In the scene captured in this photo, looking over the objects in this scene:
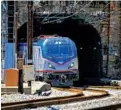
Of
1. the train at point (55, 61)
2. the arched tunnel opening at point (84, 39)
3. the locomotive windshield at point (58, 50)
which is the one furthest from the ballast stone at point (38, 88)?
the arched tunnel opening at point (84, 39)

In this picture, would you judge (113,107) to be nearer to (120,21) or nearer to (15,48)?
(15,48)

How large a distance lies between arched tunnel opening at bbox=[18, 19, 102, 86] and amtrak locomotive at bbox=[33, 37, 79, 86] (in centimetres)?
605

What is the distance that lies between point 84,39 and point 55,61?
10.1 m

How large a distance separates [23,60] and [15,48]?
860 millimetres

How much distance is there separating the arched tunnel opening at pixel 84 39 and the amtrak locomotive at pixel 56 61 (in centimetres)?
605

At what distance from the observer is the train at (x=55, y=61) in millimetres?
20625

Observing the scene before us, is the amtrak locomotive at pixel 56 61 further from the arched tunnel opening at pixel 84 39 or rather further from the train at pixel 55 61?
the arched tunnel opening at pixel 84 39

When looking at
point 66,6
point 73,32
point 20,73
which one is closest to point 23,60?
point 20,73

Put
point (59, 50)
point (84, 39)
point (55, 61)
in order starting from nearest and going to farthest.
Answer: point (55, 61), point (59, 50), point (84, 39)

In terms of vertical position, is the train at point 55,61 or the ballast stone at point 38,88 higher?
the train at point 55,61

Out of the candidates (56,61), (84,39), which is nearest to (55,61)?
(56,61)

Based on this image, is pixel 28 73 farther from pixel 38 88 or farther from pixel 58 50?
pixel 58 50

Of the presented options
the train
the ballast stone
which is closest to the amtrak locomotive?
the train

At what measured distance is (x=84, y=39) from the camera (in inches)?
1206
